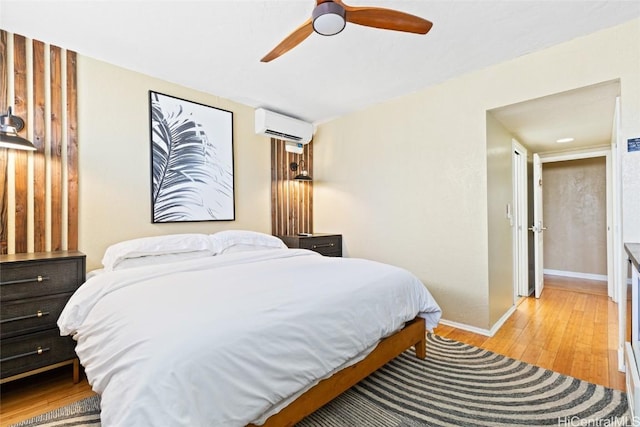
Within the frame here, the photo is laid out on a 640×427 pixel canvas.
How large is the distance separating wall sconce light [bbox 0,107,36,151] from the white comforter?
109 cm

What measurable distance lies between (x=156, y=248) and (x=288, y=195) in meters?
1.98

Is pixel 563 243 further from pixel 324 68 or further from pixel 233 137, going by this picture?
pixel 233 137

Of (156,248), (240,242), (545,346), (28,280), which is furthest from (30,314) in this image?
(545,346)

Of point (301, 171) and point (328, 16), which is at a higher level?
point (328, 16)

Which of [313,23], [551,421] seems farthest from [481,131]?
[551,421]

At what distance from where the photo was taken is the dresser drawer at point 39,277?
185 cm

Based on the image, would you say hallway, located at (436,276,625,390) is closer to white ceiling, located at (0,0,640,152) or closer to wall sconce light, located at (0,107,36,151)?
white ceiling, located at (0,0,640,152)

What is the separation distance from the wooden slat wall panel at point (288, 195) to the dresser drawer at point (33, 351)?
2.33m

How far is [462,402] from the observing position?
5.93 feet

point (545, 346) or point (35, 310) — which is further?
point (545, 346)

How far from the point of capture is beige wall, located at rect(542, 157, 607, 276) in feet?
15.8

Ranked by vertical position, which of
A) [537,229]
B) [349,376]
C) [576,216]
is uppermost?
[576,216]

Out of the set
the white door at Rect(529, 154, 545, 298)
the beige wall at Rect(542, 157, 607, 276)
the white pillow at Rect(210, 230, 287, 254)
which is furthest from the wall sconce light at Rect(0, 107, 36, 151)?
the beige wall at Rect(542, 157, 607, 276)

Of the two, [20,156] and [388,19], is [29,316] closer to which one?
[20,156]
